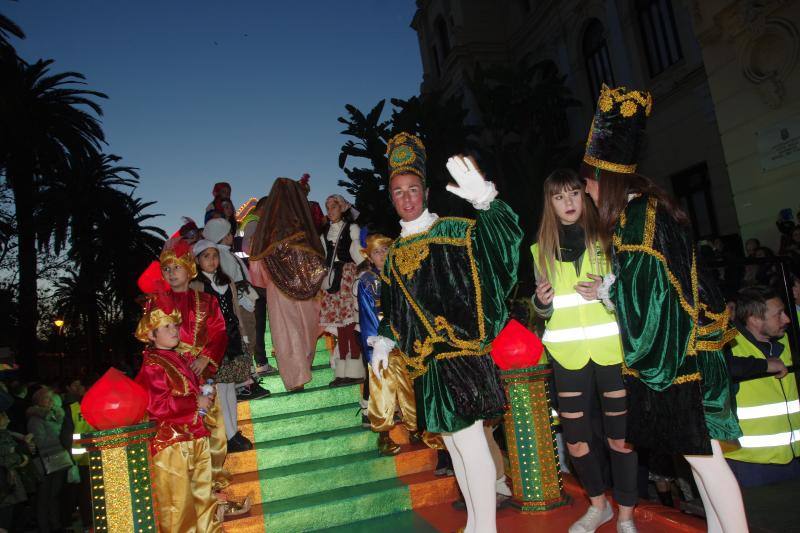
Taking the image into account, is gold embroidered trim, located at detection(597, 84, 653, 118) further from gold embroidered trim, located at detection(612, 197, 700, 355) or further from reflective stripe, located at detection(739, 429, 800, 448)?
reflective stripe, located at detection(739, 429, 800, 448)

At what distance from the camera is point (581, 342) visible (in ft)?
10.7

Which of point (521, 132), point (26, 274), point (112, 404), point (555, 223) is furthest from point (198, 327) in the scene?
point (26, 274)

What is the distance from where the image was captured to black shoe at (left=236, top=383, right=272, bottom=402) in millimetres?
5816

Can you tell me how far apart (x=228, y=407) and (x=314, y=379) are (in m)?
1.54

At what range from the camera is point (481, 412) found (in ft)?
10.1

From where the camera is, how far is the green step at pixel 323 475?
4.63m

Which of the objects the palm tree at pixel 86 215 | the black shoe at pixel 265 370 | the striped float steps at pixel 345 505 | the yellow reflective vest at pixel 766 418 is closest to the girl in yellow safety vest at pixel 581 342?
the yellow reflective vest at pixel 766 418

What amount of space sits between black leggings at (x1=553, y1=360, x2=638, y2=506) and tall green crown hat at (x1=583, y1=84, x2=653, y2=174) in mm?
1101

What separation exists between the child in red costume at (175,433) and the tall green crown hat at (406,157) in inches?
77.4

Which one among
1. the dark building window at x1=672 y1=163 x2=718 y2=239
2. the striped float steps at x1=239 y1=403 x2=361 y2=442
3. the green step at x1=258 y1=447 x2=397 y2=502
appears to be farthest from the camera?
the dark building window at x1=672 y1=163 x2=718 y2=239

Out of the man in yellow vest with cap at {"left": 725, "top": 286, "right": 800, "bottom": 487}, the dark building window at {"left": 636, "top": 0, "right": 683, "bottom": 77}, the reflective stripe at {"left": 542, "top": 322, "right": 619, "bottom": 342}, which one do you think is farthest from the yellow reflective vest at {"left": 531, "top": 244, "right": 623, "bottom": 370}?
the dark building window at {"left": 636, "top": 0, "right": 683, "bottom": 77}

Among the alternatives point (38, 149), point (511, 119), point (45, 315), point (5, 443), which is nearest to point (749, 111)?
point (511, 119)

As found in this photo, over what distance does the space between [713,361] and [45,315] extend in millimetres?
36164

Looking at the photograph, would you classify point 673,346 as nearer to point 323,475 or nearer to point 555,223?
point 555,223
